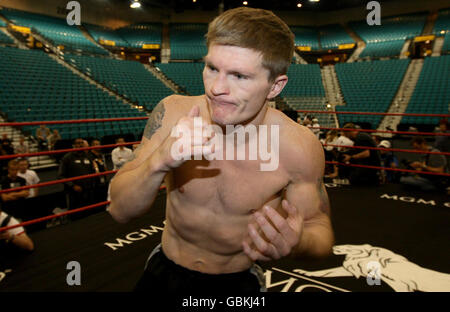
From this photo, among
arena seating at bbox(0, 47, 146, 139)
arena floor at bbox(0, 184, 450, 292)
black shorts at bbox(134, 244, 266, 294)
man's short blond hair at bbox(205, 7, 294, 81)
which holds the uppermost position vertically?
arena seating at bbox(0, 47, 146, 139)

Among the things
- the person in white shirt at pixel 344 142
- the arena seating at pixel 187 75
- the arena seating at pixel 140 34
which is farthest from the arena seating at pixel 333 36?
the person in white shirt at pixel 344 142

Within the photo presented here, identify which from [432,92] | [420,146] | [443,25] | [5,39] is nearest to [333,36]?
[443,25]

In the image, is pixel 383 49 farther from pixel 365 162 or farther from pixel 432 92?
pixel 365 162

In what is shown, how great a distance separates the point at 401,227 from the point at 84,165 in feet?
13.4

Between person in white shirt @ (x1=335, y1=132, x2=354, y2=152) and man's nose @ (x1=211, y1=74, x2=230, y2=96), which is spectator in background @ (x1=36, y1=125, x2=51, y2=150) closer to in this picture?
person in white shirt @ (x1=335, y1=132, x2=354, y2=152)

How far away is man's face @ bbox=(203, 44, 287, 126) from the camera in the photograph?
3.60 feet

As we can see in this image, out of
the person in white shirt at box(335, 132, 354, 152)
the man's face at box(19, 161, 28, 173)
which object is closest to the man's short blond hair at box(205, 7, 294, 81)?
the man's face at box(19, 161, 28, 173)

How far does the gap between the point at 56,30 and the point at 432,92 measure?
20058mm

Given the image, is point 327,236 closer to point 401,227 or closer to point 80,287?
point 80,287

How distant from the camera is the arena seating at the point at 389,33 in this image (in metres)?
19.3

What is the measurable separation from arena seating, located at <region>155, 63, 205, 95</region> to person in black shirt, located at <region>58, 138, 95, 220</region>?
10967mm

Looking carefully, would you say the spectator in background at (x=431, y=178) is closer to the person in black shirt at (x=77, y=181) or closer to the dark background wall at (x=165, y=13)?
the person in black shirt at (x=77, y=181)

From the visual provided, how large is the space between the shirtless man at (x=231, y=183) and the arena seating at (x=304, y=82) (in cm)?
1413

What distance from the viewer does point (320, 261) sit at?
229 centimetres
